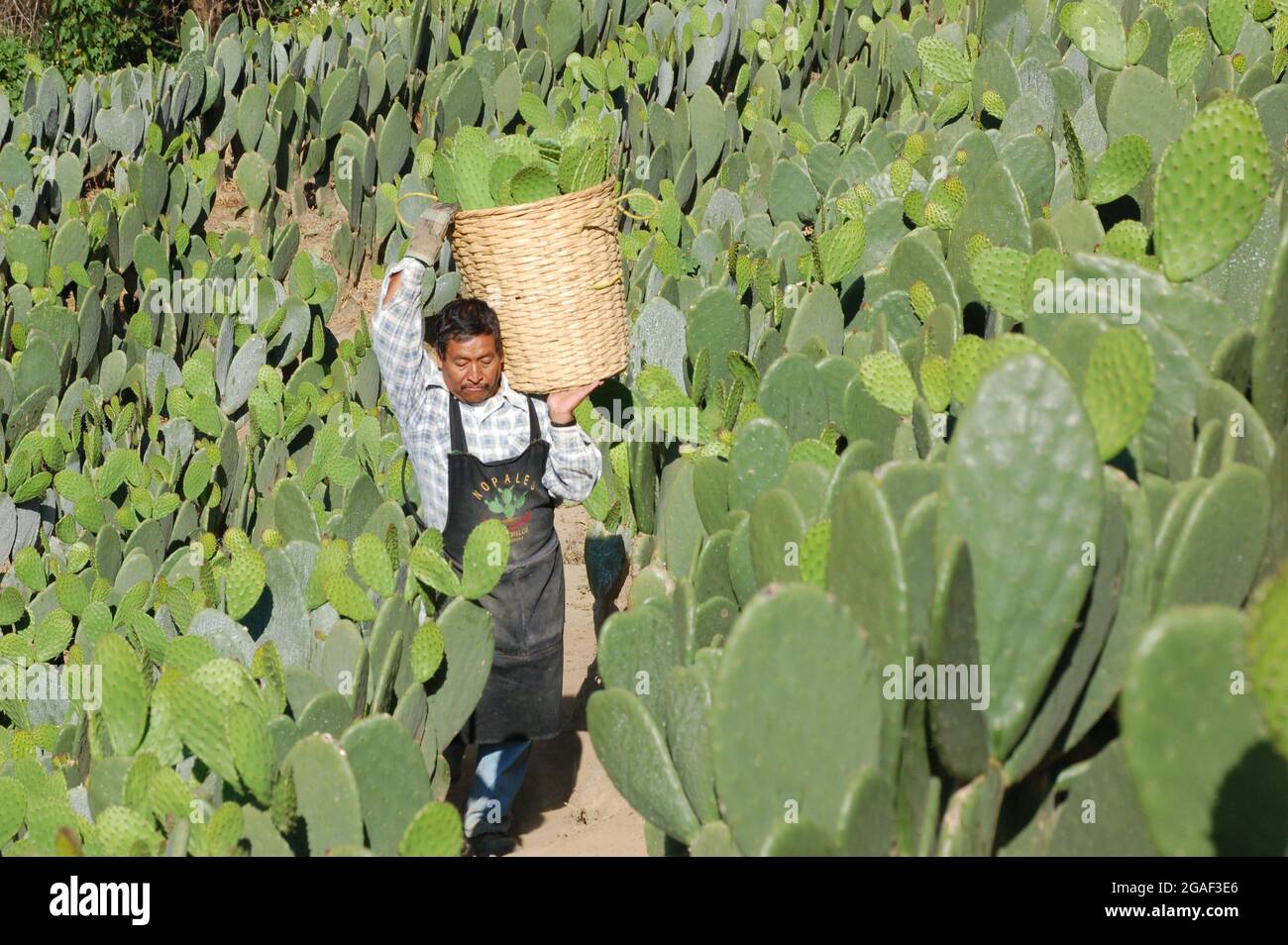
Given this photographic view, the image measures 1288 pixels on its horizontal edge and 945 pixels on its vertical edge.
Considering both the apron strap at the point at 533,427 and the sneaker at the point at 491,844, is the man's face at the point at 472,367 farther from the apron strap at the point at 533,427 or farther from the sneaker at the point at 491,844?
the sneaker at the point at 491,844

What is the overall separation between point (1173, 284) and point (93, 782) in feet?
6.30

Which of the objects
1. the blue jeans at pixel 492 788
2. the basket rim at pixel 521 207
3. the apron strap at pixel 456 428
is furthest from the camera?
the blue jeans at pixel 492 788

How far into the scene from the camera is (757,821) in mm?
1568

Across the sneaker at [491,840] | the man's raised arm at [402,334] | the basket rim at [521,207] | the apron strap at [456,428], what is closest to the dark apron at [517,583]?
the apron strap at [456,428]

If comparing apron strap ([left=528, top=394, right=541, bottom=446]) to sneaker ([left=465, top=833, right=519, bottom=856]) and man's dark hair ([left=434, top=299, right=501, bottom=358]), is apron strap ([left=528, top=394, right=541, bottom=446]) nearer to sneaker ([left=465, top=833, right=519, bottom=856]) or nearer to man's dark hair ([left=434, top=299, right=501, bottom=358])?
man's dark hair ([left=434, top=299, right=501, bottom=358])

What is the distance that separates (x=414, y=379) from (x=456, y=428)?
144mm

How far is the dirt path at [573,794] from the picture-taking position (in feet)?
10.3

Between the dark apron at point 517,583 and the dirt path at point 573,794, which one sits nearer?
the dark apron at point 517,583

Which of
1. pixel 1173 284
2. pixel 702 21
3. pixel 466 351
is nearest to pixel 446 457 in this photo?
pixel 466 351

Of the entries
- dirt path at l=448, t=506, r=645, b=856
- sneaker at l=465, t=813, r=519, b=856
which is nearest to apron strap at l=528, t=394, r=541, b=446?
dirt path at l=448, t=506, r=645, b=856

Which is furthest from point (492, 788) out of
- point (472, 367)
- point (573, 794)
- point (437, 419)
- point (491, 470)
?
point (472, 367)

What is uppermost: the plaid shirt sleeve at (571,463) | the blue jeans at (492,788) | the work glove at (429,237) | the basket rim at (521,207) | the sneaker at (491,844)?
the basket rim at (521,207)

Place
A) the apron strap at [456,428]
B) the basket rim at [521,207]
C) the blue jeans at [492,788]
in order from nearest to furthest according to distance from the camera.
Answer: the basket rim at [521,207]
the apron strap at [456,428]
the blue jeans at [492,788]

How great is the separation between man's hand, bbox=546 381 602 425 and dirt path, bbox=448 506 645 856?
28.4 inches
